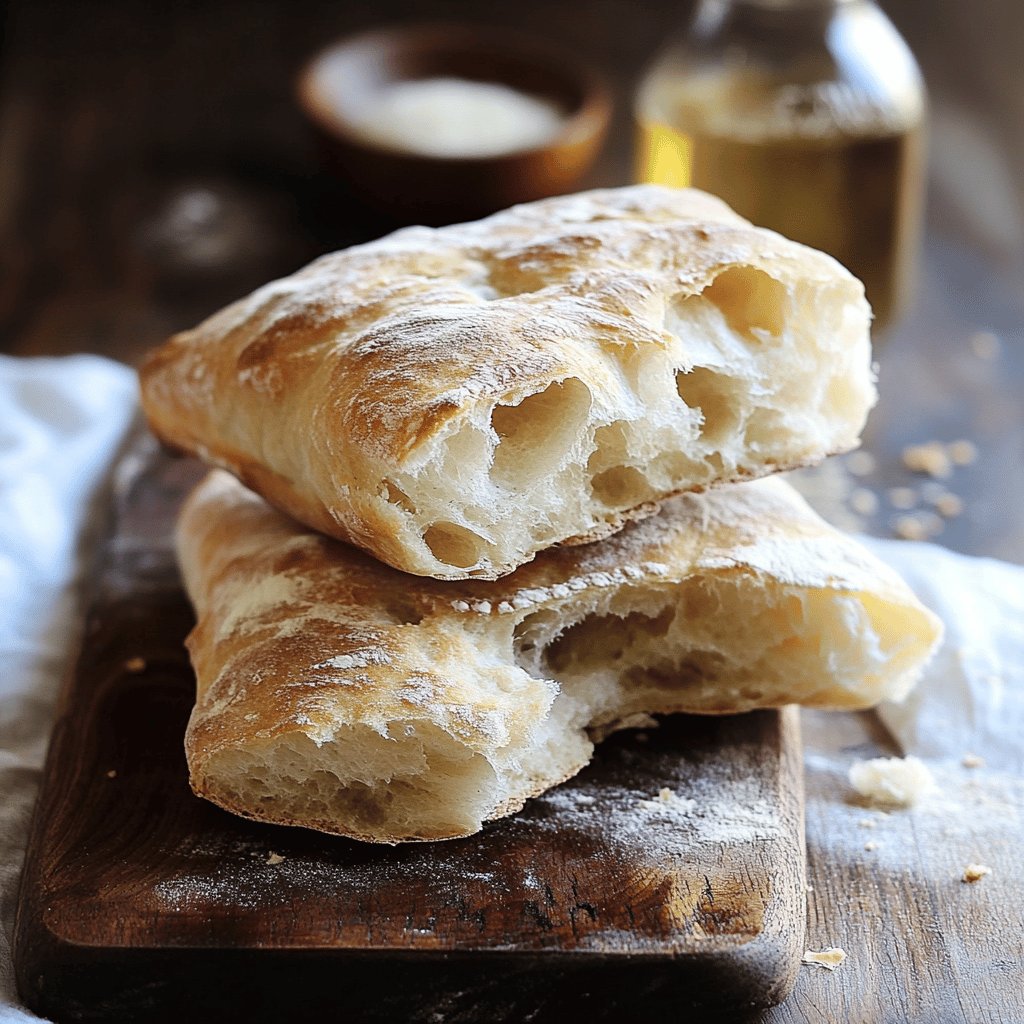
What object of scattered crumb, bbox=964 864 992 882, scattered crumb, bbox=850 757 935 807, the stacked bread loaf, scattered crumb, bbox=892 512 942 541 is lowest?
scattered crumb, bbox=892 512 942 541

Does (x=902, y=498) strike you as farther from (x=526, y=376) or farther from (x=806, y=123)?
(x=526, y=376)

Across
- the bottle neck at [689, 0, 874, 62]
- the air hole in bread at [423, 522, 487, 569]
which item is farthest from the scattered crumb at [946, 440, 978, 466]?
the air hole in bread at [423, 522, 487, 569]

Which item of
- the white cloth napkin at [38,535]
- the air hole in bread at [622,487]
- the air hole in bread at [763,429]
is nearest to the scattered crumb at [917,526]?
the air hole in bread at [763,429]

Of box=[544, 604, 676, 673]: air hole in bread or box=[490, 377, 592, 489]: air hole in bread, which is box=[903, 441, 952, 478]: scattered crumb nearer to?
box=[544, 604, 676, 673]: air hole in bread

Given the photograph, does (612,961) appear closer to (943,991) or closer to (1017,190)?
(943,991)

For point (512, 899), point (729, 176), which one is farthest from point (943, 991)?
point (729, 176)

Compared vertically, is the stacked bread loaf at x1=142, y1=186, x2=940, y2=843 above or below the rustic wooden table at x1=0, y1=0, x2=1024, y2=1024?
above

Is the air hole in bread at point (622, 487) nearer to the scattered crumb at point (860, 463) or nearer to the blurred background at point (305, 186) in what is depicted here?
the blurred background at point (305, 186)

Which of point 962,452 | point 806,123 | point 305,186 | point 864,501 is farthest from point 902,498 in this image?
point 305,186
